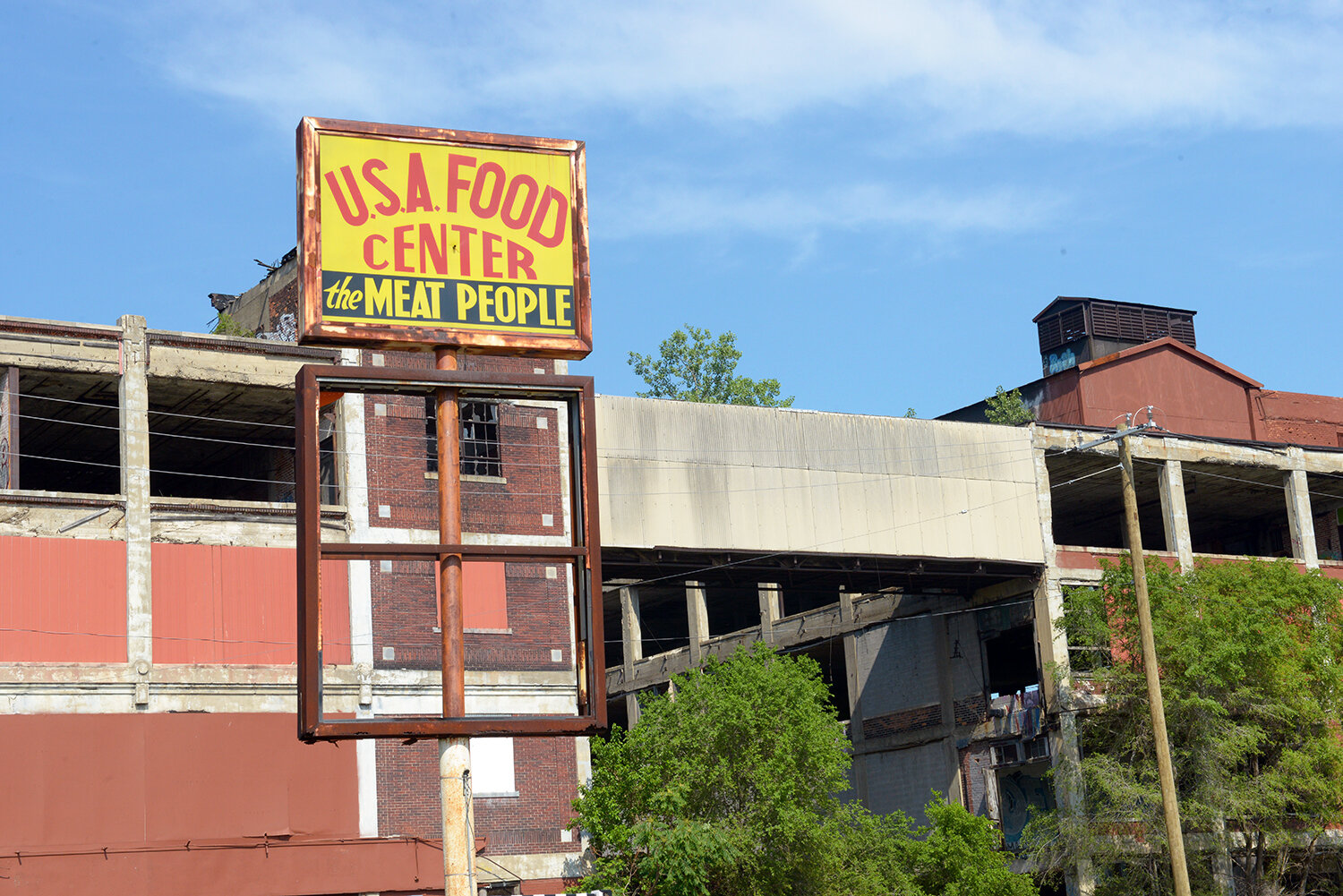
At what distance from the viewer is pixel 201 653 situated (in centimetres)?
3173

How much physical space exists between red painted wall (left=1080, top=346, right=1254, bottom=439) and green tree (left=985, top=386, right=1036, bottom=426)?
84.6 inches

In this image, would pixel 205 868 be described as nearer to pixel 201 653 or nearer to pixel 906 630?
pixel 201 653

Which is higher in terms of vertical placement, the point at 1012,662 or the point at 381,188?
the point at 381,188

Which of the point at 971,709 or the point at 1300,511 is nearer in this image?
the point at 971,709

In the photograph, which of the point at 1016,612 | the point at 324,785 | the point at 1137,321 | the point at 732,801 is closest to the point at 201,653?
the point at 324,785

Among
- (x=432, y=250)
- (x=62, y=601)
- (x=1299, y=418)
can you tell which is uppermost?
(x=1299, y=418)

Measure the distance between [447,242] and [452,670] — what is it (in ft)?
17.4

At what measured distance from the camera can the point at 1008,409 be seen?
5209 centimetres

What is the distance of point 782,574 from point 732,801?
9614mm

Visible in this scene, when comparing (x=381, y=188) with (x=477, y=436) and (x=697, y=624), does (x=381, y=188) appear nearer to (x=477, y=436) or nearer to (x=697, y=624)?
(x=477, y=436)

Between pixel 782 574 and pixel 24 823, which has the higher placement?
pixel 782 574

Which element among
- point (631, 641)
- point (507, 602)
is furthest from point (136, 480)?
point (631, 641)

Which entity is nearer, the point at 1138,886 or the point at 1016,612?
the point at 1138,886

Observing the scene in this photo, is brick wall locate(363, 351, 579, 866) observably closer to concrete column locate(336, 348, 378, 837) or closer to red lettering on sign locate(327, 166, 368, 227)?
concrete column locate(336, 348, 378, 837)
